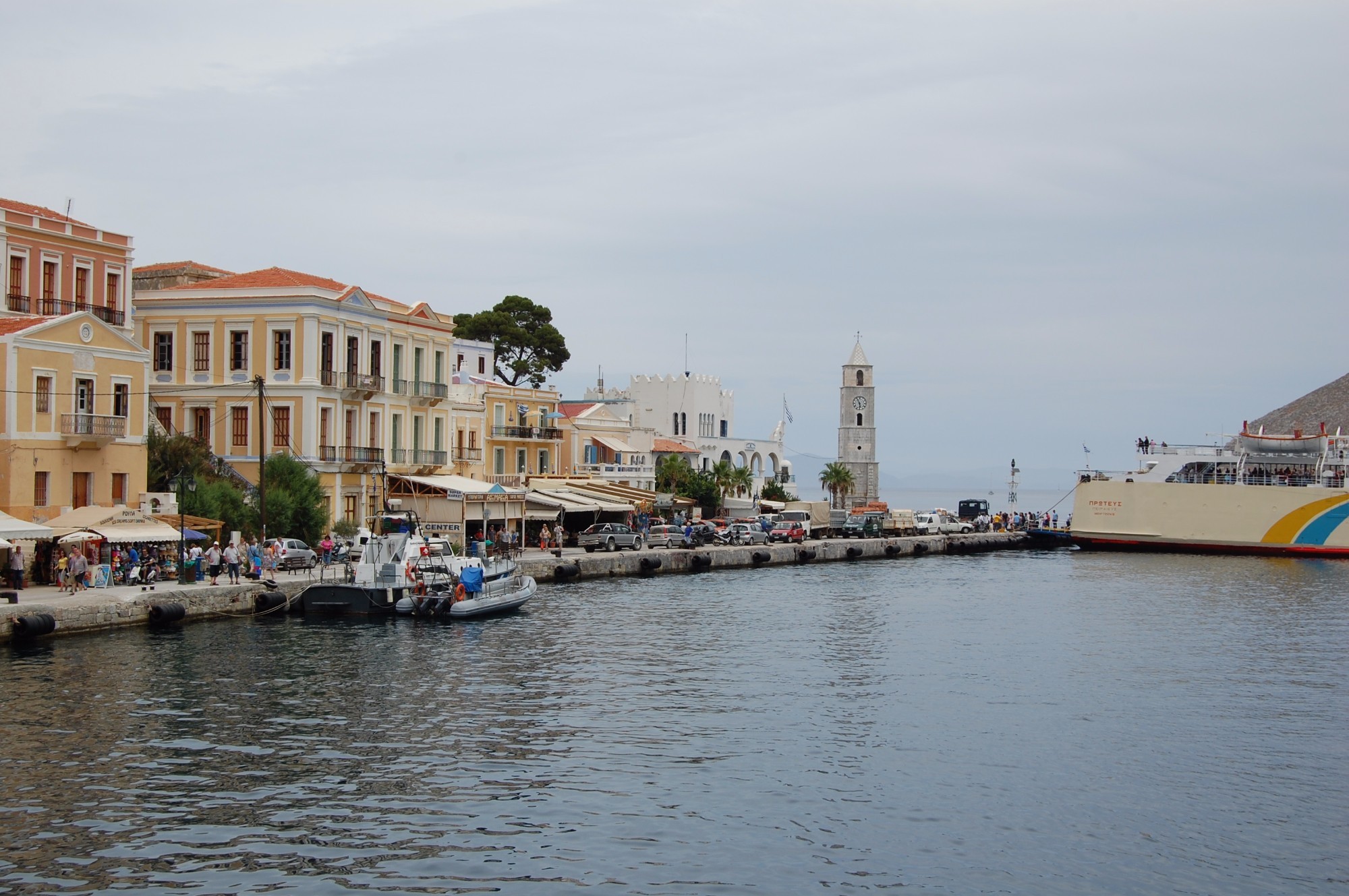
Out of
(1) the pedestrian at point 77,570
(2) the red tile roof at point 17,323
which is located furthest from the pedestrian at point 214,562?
(2) the red tile roof at point 17,323

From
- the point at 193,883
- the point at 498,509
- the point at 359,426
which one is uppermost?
the point at 359,426

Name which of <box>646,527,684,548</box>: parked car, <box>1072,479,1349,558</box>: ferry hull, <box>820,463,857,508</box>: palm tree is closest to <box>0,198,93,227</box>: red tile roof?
<box>646,527,684,548</box>: parked car

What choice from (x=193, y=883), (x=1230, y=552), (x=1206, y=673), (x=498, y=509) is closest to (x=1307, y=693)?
(x=1206, y=673)

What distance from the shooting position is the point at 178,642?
105 feet

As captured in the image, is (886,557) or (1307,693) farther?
(886,557)

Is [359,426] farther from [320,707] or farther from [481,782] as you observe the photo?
[481,782]

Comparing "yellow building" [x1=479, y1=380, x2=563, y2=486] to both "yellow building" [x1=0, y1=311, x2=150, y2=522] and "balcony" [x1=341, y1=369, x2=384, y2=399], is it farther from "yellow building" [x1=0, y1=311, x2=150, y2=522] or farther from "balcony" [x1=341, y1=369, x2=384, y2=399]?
"yellow building" [x1=0, y1=311, x2=150, y2=522]

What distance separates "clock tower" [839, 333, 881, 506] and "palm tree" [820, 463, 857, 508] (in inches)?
435

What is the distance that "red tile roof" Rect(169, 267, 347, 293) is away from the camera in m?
53.4

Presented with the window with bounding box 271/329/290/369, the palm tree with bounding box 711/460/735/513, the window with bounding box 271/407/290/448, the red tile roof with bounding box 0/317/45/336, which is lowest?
the palm tree with bounding box 711/460/735/513

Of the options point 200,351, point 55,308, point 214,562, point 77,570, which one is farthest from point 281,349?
point 77,570

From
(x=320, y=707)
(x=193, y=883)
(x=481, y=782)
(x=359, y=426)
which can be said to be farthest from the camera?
(x=359, y=426)

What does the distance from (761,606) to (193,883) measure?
3117 centimetres

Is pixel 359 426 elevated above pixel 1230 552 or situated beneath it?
elevated above
